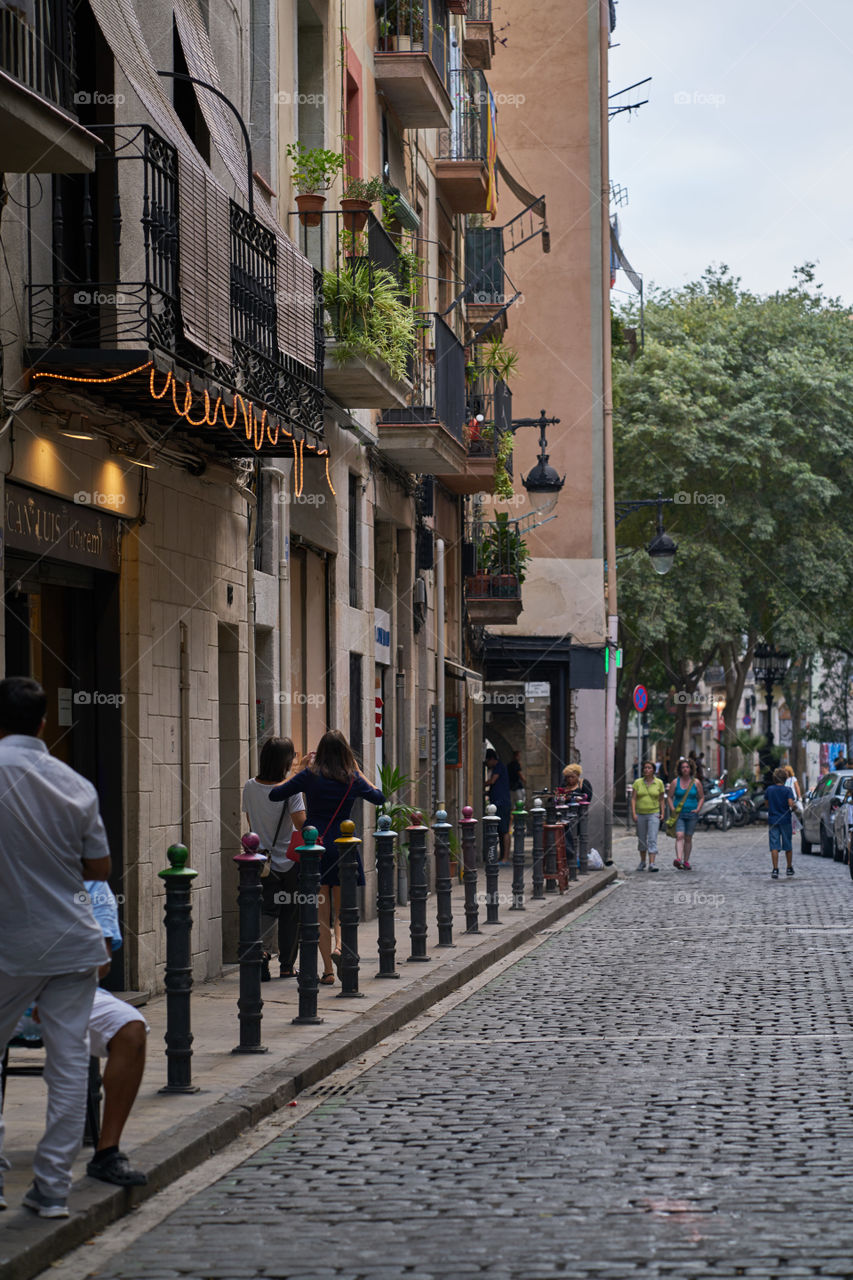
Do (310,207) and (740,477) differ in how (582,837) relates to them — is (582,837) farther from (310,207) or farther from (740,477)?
(740,477)

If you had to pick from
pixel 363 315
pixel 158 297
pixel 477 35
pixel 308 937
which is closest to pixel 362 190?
pixel 363 315

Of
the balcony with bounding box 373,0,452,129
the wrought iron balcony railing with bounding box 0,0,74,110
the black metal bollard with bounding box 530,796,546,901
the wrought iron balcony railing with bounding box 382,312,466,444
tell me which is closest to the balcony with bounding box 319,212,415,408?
the wrought iron balcony railing with bounding box 382,312,466,444

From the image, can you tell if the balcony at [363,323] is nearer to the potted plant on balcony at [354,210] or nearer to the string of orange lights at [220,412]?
the potted plant on balcony at [354,210]

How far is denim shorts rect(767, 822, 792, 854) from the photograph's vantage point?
2717 cm

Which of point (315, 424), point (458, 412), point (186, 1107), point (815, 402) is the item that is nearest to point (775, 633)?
point (815, 402)

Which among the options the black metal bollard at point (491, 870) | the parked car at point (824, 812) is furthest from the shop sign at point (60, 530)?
the parked car at point (824, 812)

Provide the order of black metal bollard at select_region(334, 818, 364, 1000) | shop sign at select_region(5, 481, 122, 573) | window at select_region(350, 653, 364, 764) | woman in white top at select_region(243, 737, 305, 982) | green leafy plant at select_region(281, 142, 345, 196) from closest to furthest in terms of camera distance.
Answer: shop sign at select_region(5, 481, 122, 573), black metal bollard at select_region(334, 818, 364, 1000), woman in white top at select_region(243, 737, 305, 982), green leafy plant at select_region(281, 142, 345, 196), window at select_region(350, 653, 364, 764)

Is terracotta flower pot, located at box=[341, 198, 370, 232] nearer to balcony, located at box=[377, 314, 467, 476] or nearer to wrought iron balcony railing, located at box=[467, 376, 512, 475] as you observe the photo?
balcony, located at box=[377, 314, 467, 476]

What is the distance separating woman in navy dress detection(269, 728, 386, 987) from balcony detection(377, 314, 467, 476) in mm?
7927

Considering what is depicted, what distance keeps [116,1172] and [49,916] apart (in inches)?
42.5

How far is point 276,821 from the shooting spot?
13.5 metres

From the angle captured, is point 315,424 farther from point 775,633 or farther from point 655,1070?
point 775,633

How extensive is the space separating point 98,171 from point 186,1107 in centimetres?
591

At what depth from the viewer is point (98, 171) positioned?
11508 millimetres
